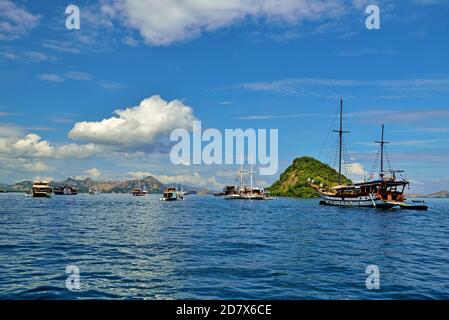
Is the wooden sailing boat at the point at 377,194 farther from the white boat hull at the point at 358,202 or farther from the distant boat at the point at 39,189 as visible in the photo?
the distant boat at the point at 39,189

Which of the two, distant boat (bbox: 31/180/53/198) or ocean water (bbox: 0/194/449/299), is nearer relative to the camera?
ocean water (bbox: 0/194/449/299)

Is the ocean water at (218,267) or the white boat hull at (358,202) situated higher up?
the ocean water at (218,267)

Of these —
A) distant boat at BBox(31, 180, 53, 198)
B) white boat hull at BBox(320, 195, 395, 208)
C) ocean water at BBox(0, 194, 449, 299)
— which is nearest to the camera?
ocean water at BBox(0, 194, 449, 299)

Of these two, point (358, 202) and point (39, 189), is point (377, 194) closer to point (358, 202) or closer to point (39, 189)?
point (358, 202)

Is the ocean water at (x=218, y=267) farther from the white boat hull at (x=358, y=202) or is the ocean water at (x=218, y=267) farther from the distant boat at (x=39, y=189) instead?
the distant boat at (x=39, y=189)

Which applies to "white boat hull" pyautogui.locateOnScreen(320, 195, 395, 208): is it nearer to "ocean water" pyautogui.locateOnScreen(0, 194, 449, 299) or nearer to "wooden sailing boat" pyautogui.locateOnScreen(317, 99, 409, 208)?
"wooden sailing boat" pyautogui.locateOnScreen(317, 99, 409, 208)

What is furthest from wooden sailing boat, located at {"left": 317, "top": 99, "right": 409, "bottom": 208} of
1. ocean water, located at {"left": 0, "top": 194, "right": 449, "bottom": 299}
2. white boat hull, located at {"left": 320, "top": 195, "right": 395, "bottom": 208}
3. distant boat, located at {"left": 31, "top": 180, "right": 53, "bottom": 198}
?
distant boat, located at {"left": 31, "top": 180, "right": 53, "bottom": 198}

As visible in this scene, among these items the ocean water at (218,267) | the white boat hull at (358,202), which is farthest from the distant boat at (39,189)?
the ocean water at (218,267)

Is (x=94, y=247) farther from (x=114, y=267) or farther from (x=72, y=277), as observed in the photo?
(x=72, y=277)

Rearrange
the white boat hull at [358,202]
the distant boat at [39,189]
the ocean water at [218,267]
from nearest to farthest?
the ocean water at [218,267] < the white boat hull at [358,202] < the distant boat at [39,189]

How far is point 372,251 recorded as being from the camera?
97.0ft

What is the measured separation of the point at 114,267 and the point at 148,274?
297 cm

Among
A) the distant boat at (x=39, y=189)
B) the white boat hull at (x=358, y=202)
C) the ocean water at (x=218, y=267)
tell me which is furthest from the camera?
the distant boat at (x=39, y=189)

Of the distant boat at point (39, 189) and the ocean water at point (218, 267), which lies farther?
the distant boat at point (39, 189)
